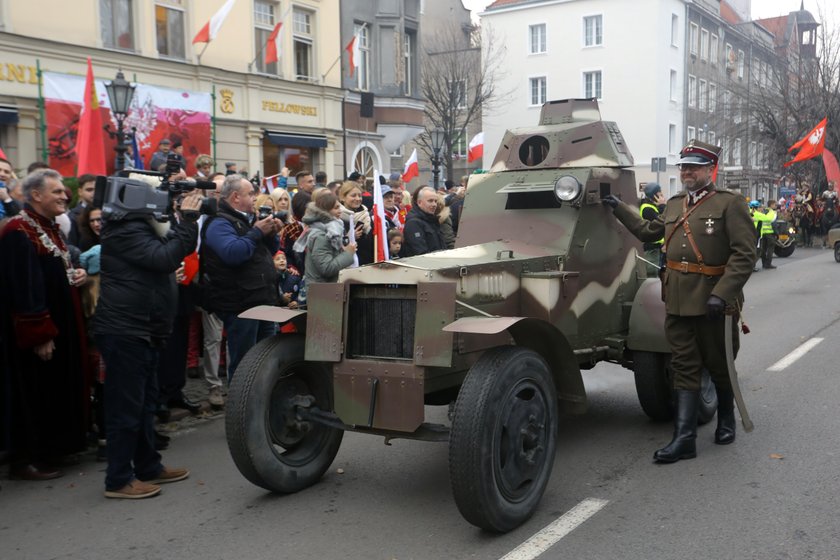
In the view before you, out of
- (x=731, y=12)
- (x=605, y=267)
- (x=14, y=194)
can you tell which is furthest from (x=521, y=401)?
(x=731, y=12)

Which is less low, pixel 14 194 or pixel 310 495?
pixel 14 194

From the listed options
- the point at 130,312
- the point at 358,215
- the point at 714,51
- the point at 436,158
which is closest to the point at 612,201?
the point at 130,312

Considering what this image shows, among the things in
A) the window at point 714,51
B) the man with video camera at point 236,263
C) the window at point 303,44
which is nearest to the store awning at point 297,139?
the window at point 303,44

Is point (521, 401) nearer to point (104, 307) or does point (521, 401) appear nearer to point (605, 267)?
point (605, 267)

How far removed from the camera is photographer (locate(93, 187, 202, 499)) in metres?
5.05

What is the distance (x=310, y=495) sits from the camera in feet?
17.2

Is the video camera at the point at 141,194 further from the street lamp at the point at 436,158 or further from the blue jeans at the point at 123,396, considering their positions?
the street lamp at the point at 436,158

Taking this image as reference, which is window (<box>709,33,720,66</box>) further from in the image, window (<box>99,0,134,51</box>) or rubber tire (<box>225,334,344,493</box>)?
rubber tire (<box>225,334,344,493</box>)

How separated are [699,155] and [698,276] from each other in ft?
2.72

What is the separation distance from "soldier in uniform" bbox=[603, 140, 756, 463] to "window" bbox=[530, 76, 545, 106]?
42306 millimetres

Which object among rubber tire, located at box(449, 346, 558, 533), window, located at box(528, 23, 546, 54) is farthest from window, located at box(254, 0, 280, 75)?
window, located at box(528, 23, 546, 54)

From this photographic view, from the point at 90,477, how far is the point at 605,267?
4.00 m

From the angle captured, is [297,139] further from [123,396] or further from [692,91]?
[692,91]

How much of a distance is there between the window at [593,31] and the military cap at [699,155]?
4110cm
